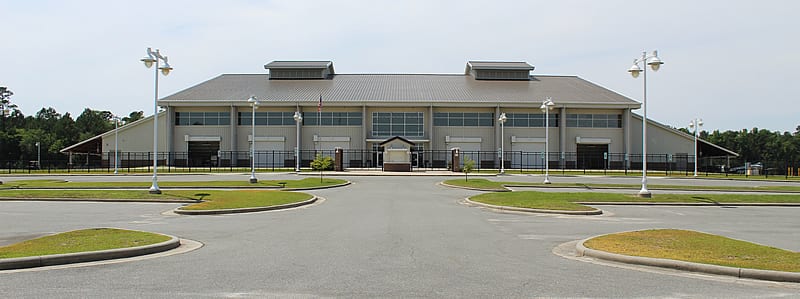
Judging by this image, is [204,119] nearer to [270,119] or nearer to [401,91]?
[270,119]

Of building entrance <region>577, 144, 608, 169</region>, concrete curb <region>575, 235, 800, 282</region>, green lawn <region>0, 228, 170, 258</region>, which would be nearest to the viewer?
concrete curb <region>575, 235, 800, 282</region>

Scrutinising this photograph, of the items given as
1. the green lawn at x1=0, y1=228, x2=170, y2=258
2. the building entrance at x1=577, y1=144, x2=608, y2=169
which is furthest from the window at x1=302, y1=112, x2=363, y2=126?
the green lawn at x1=0, y1=228, x2=170, y2=258

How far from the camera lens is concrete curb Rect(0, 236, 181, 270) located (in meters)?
8.79

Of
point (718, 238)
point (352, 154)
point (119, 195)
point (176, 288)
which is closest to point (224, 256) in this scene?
point (176, 288)

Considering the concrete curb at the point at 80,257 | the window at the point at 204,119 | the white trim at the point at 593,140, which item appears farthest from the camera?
the window at the point at 204,119

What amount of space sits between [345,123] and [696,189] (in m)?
43.1

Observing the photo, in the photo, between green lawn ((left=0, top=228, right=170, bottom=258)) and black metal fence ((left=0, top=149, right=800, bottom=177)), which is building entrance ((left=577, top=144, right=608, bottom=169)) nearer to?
black metal fence ((left=0, top=149, right=800, bottom=177))

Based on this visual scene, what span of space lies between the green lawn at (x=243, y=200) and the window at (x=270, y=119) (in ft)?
146

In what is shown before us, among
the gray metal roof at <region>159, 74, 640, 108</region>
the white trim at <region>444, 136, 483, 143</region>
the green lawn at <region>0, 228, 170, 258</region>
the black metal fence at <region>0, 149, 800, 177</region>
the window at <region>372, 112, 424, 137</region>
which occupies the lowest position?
the green lawn at <region>0, 228, 170, 258</region>

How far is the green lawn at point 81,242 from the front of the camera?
9.70 m

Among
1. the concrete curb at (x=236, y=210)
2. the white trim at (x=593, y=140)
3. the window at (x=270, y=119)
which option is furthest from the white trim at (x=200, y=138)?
the concrete curb at (x=236, y=210)

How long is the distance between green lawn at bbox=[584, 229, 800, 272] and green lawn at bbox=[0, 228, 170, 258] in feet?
27.7

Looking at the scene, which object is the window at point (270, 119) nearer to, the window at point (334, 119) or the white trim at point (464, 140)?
the window at point (334, 119)

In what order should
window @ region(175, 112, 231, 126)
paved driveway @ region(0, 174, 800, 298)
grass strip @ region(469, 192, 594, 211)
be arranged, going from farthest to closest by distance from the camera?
window @ region(175, 112, 231, 126)
grass strip @ region(469, 192, 594, 211)
paved driveway @ region(0, 174, 800, 298)
